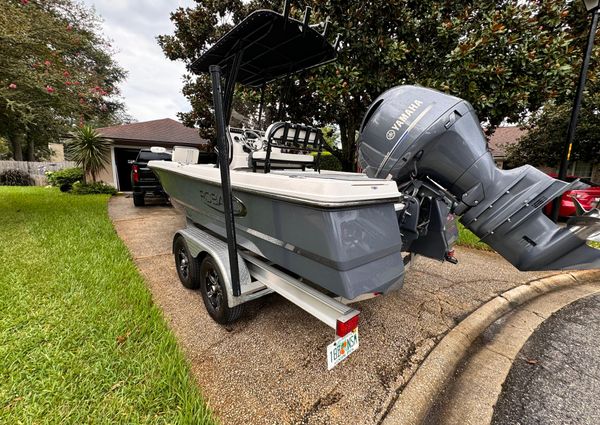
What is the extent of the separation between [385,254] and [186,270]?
2252mm

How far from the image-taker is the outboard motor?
1.82 metres

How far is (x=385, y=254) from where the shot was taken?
60.2 inches

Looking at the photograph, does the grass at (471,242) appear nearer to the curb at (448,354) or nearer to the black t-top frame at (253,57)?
the curb at (448,354)

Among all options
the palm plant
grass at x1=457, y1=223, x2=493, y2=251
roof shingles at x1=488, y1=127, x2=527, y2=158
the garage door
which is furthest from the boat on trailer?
roof shingles at x1=488, y1=127, x2=527, y2=158

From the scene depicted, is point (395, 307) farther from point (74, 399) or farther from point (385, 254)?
point (74, 399)

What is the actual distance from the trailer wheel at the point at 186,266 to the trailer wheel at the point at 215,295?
0.26m

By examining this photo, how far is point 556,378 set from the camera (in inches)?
72.6

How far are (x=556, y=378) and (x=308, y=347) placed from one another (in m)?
1.76

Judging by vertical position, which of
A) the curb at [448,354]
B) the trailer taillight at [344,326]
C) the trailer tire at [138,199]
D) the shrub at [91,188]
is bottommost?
the curb at [448,354]

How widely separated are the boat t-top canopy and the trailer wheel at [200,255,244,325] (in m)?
1.80

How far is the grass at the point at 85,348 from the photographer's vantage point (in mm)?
1425

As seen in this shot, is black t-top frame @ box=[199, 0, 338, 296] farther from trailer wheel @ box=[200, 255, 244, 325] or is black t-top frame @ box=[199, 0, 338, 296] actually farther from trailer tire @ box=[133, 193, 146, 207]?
trailer tire @ box=[133, 193, 146, 207]

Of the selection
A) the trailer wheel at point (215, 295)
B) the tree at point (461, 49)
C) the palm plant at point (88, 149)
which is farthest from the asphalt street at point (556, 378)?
the palm plant at point (88, 149)

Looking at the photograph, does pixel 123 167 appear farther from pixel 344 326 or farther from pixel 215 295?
pixel 344 326
